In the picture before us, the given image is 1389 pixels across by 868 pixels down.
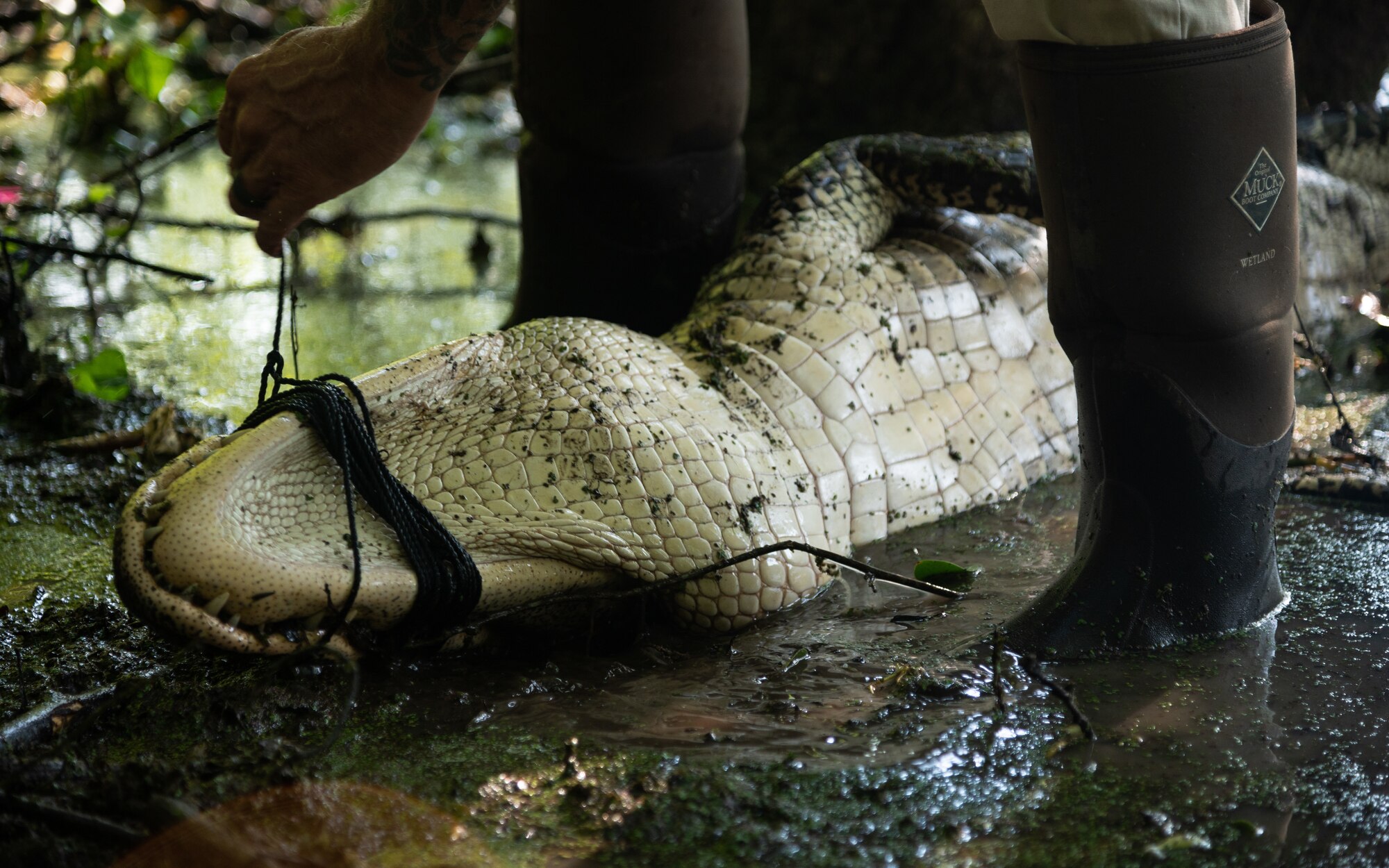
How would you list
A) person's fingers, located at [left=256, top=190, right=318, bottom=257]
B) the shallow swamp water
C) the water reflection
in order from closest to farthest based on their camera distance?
the shallow swamp water < person's fingers, located at [left=256, top=190, right=318, bottom=257] < the water reflection

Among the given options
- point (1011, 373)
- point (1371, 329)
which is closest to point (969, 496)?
point (1011, 373)

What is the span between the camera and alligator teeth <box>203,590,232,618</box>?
5.18 ft

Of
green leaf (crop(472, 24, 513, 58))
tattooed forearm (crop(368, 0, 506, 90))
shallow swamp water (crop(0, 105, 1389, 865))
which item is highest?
green leaf (crop(472, 24, 513, 58))

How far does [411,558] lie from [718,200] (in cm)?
167

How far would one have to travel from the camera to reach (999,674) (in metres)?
1.72

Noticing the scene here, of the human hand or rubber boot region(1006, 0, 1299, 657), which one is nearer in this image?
rubber boot region(1006, 0, 1299, 657)

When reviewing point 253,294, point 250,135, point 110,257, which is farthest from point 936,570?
point 253,294

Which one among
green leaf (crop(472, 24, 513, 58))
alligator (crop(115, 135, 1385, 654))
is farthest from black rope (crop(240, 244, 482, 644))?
green leaf (crop(472, 24, 513, 58))

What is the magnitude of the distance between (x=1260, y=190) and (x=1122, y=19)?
13.3 inches

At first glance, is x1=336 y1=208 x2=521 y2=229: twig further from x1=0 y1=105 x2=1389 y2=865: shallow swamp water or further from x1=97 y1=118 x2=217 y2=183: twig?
x1=0 y1=105 x2=1389 y2=865: shallow swamp water

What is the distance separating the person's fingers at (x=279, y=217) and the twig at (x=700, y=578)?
80cm

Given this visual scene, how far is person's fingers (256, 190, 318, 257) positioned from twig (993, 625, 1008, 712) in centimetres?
142

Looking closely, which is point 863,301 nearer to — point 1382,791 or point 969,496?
point 969,496

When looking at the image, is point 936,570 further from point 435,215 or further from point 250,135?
point 435,215
